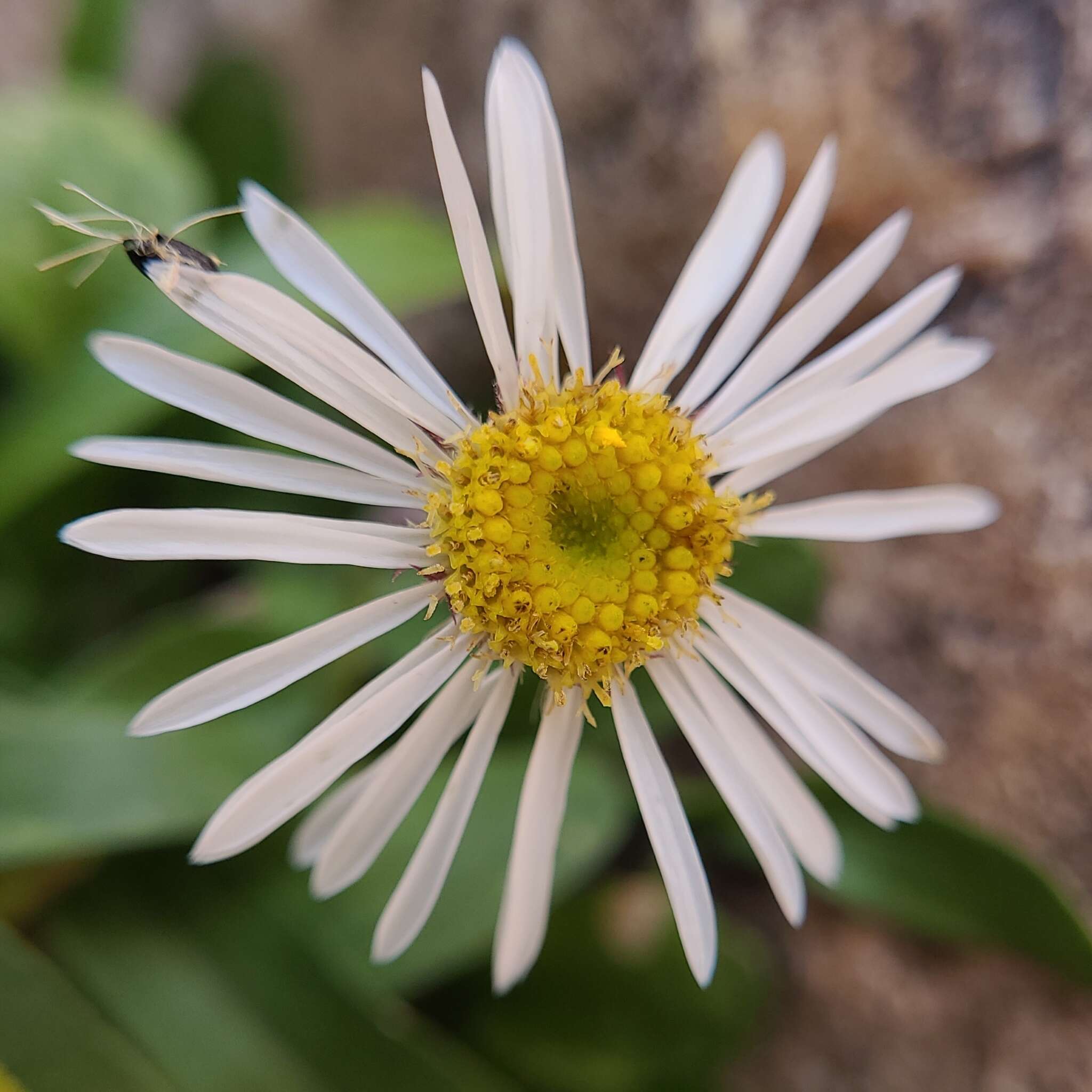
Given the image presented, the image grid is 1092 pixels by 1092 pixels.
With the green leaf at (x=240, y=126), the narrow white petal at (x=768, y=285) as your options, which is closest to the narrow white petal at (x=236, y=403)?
the narrow white petal at (x=768, y=285)

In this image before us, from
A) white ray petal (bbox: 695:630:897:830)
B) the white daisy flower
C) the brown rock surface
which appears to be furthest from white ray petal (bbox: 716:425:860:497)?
the brown rock surface

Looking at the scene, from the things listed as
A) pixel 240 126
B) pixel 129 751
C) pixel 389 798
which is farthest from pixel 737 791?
pixel 240 126

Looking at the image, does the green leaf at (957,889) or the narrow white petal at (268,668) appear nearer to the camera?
the narrow white petal at (268,668)

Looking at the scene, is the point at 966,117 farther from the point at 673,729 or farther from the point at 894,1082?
the point at 894,1082

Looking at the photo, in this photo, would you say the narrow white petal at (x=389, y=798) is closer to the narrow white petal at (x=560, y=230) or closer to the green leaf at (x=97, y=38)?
the narrow white petal at (x=560, y=230)

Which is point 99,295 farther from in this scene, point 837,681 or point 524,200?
point 837,681

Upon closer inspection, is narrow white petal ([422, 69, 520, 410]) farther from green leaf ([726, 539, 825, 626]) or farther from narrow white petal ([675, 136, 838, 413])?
green leaf ([726, 539, 825, 626])
